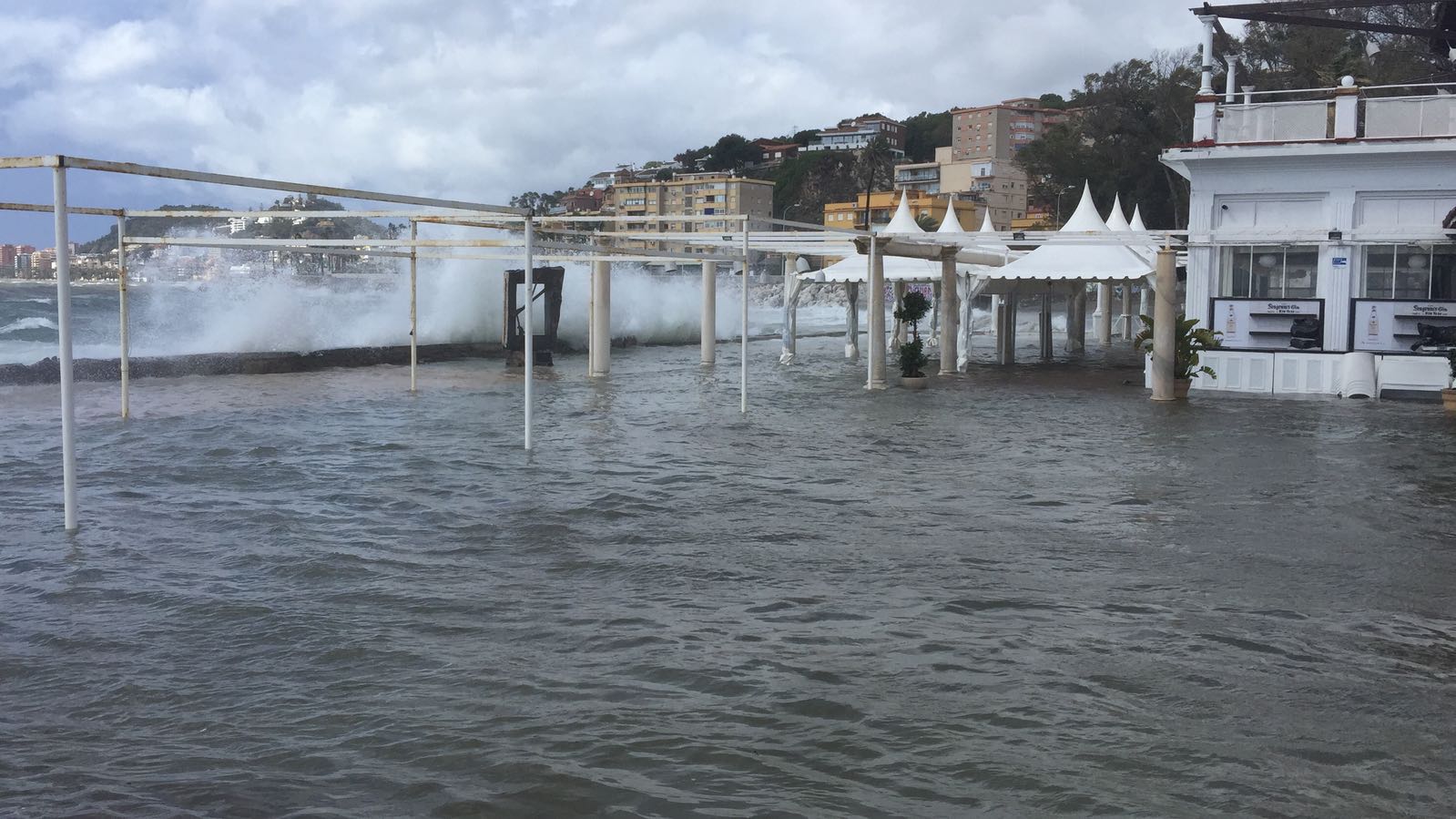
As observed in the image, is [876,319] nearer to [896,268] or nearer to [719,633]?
[896,268]

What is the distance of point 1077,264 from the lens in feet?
87.5

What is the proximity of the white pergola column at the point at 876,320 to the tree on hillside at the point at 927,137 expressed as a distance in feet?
494

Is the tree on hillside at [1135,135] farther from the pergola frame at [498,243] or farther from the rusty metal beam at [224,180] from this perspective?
the rusty metal beam at [224,180]

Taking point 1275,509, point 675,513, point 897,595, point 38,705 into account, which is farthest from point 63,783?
point 1275,509

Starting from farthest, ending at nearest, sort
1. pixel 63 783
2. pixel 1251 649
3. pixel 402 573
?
1. pixel 402 573
2. pixel 1251 649
3. pixel 63 783

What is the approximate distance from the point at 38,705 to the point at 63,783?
1.05m

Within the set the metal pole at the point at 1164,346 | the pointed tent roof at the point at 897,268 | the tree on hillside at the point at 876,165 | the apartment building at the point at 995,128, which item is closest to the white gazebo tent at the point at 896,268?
the pointed tent roof at the point at 897,268

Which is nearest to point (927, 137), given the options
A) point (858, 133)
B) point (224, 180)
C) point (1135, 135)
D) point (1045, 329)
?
point (858, 133)

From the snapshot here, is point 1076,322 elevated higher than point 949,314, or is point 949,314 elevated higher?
point 949,314

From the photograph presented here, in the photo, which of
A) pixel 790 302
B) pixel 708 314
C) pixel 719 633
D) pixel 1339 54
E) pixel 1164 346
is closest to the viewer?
pixel 719 633

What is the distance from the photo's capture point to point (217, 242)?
46.8 ft

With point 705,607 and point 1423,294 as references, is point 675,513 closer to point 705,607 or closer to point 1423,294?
point 705,607

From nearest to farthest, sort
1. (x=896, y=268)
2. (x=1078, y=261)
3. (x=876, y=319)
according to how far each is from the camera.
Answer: (x=876, y=319) < (x=1078, y=261) < (x=896, y=268)

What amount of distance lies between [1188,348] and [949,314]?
→ 7.02 m
